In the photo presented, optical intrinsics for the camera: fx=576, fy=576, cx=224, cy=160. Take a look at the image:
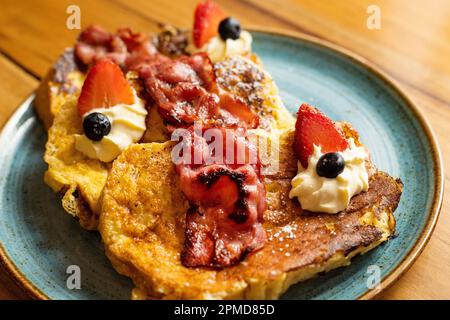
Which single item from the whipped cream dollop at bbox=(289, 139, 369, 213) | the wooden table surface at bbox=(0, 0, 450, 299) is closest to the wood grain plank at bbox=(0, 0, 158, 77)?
the wooden table surface at bbox=(0, 0, 450, 299)

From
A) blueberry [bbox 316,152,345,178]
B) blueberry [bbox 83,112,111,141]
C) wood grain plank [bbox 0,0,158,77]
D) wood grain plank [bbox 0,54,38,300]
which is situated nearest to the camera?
blueberry [bbox 316,152,345,178]

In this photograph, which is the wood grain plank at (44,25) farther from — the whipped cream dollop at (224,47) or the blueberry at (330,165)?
the blueberry at (330,165)

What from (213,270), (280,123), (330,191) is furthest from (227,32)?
(213,270)

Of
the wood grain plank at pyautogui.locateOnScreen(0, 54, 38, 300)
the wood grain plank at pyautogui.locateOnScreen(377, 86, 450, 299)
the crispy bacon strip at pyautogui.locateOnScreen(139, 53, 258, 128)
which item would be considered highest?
the crispy bacon strip at pyautogui.locateOnScreen(139, 53, 258, 128)

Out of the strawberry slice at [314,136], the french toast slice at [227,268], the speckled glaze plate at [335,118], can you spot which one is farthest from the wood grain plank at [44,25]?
the strawberry slice at [314,136]

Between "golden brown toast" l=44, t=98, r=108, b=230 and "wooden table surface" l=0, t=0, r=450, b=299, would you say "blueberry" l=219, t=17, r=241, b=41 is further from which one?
"golden brown toast" l=44, t=98, r=108, b=230
